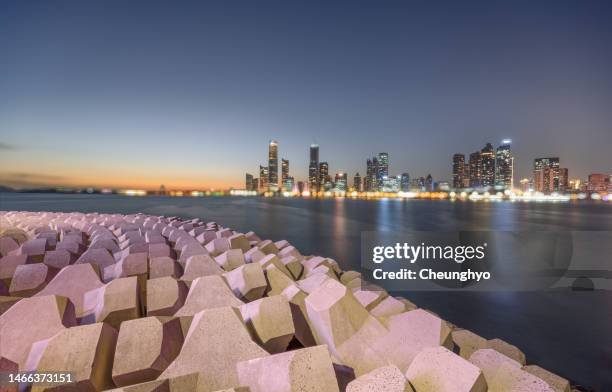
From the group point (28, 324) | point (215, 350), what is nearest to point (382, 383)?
Result: point (215, 350)

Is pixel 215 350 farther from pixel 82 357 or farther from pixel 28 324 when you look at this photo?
pixel 28 324

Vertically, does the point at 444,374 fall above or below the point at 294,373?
below

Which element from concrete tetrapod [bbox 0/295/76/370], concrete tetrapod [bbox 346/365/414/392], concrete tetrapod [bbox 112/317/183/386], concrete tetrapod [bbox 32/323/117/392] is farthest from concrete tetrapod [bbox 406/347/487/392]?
concrete tetrapod [bbox 0/295/76/370]

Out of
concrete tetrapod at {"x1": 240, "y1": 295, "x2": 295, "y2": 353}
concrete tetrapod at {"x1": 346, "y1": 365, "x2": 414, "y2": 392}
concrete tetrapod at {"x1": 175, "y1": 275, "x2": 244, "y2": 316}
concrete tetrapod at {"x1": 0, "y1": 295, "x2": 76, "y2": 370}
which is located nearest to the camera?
concrete tetrapod at {"x1": 346, "y1": 365, "x2": 414, "y2": 392}

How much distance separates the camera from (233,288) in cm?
354

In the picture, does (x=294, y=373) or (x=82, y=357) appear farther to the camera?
(x=82, y=357)

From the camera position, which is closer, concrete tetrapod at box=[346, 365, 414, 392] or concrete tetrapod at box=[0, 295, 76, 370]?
concrete tetrapod at box=[346, 365, 414, 392]

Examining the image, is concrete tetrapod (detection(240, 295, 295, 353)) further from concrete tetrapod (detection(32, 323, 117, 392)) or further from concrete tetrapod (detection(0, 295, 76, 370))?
concrete tetrapod (detection(0, 295, 76, 370))

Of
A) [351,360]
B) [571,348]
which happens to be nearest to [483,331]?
[571,348]

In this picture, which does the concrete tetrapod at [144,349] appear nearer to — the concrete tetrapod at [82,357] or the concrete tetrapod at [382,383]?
the concrete tetrapod at [82,357]

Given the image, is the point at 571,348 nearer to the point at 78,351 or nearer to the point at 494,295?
the point at 494,295

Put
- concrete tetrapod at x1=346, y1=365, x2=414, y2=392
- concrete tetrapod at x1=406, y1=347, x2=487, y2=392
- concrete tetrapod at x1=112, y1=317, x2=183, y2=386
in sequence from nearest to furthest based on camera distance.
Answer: concrete tetrapod at x1=346, y1=365, x2=414, y2=392
concrete tetrapod at x1=406, y1=347, x2=487, y2=392
concrete tetrapod at x1=112, y1=317, x2=183, y2=386

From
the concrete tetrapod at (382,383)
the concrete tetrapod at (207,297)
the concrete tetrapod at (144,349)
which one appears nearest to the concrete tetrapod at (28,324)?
the concrete tetrapod at (144,349)

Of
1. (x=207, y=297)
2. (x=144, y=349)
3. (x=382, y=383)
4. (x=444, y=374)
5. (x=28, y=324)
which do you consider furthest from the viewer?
(x=207, y=297)
